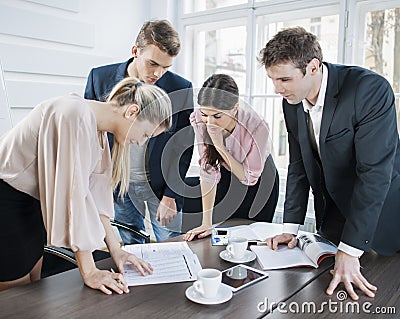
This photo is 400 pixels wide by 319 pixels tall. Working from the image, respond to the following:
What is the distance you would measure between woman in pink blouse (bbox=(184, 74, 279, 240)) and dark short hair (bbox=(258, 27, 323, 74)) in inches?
11.3

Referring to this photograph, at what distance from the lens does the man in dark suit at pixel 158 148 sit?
1.67 m

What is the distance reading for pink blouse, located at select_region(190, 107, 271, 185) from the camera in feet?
5.34

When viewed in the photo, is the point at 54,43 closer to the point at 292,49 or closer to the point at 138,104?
the point at 138,104

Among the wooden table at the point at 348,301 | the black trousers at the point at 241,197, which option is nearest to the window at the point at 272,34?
the black trousers at the point at 241,197

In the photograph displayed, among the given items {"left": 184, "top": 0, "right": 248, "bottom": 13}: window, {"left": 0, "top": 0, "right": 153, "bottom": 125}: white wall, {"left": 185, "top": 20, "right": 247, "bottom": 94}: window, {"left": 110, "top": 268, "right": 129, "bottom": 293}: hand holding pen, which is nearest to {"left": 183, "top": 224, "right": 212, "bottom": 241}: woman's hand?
{"left": 110, "top": 268, "right": 129, "bottom": 293}: hand holding pen

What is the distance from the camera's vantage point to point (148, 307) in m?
1.05

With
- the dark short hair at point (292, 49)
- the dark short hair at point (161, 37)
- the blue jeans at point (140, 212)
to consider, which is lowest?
the blue jeans at point (140, 212)

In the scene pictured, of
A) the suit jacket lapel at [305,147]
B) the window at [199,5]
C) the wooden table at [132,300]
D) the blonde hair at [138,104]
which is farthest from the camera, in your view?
the window at [199,5]

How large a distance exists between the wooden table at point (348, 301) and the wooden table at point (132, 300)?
3 cm

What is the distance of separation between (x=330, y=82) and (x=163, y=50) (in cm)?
82

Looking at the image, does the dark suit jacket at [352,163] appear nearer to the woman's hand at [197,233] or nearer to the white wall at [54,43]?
the woman's hand at [197,233]

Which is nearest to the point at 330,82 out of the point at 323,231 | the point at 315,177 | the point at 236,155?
the point at 315,177

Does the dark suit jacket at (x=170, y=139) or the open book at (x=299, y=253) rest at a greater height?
the dark suit jacket at (x=170, y=139)

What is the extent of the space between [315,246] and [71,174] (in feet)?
2.67
